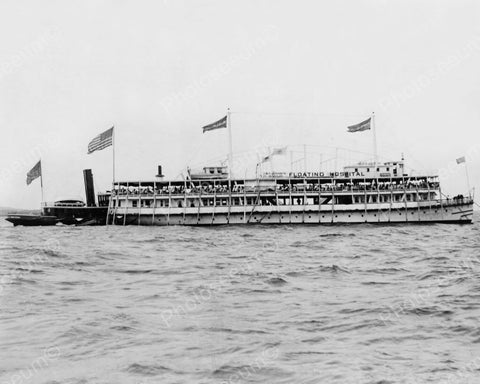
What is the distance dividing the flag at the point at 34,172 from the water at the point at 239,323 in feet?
137

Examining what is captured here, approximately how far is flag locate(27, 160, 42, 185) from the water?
137 ft

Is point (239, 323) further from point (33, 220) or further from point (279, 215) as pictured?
point (33, 220)

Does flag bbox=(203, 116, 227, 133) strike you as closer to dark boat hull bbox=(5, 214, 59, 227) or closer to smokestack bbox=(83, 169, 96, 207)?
smokestack bbox=(83, 169, 96, 207)

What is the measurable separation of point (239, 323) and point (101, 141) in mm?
51209

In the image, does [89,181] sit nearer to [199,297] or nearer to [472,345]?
[199,297]

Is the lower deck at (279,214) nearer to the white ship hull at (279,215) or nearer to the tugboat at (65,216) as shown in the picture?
the white ship hull at (279,215)

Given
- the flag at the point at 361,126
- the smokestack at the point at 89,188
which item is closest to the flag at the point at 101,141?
the smokestack at the point at 89,188

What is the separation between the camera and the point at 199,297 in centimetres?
1653

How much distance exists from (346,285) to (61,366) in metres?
11.1

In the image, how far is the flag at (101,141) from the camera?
61.3 metres

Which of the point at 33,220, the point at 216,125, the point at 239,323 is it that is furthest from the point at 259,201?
the point at 239,323

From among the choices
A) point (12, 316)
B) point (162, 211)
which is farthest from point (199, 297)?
point (162, 211)

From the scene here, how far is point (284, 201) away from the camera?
74000 mm

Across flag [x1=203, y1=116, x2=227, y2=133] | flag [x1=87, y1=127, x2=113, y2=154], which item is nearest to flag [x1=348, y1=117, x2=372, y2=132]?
flag [x1=203, y1=116, x2=227, y2=133]
